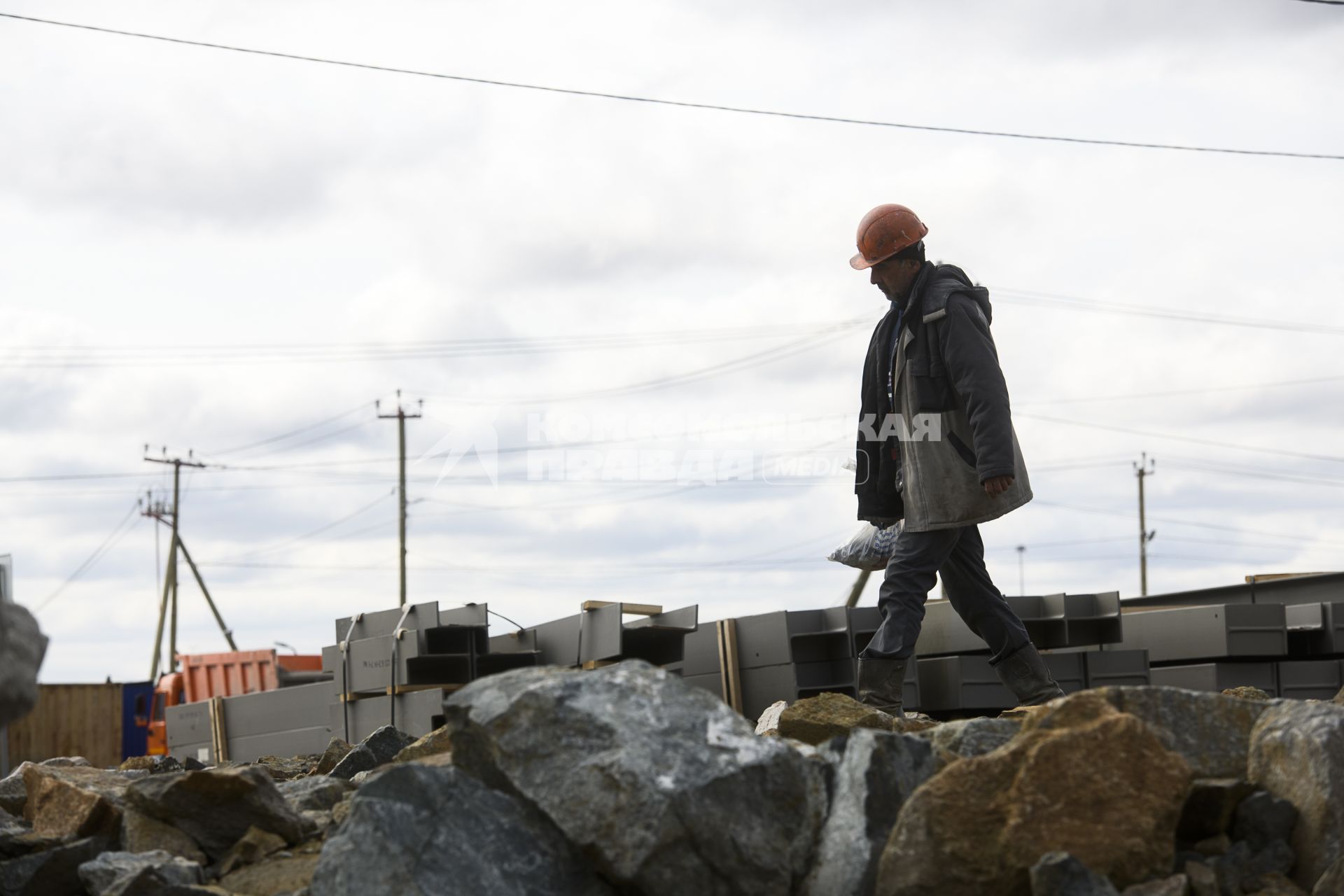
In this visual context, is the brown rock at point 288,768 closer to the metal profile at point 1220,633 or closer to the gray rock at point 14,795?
the gray rock at point 14,795

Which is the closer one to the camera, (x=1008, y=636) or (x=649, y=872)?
(x=649, y=872)

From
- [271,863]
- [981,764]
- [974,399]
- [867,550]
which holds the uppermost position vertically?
[974,399]

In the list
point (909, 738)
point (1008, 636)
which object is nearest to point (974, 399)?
point (1008, 636)

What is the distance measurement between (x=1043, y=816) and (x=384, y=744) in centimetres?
301

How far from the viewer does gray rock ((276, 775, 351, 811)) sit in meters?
4.20

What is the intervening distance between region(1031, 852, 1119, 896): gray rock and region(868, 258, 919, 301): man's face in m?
3.45

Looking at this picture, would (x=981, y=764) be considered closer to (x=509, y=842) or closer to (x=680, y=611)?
(x=509, y=842)

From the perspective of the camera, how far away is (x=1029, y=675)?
583 cm

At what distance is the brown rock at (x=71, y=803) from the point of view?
3.96 meters

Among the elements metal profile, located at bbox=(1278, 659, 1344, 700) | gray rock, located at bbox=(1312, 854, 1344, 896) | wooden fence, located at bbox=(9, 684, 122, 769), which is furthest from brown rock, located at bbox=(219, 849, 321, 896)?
wooden fence, located at bbox=(9, 684, 122, 769)

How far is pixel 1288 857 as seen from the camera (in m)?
3.26

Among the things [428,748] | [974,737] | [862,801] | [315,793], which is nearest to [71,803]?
[315,793]

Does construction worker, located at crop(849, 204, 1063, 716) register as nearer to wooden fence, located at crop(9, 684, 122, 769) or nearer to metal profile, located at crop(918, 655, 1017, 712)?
metal profile, located at crop(918, 655, 1017, 712)

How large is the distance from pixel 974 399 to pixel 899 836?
2.79 m
